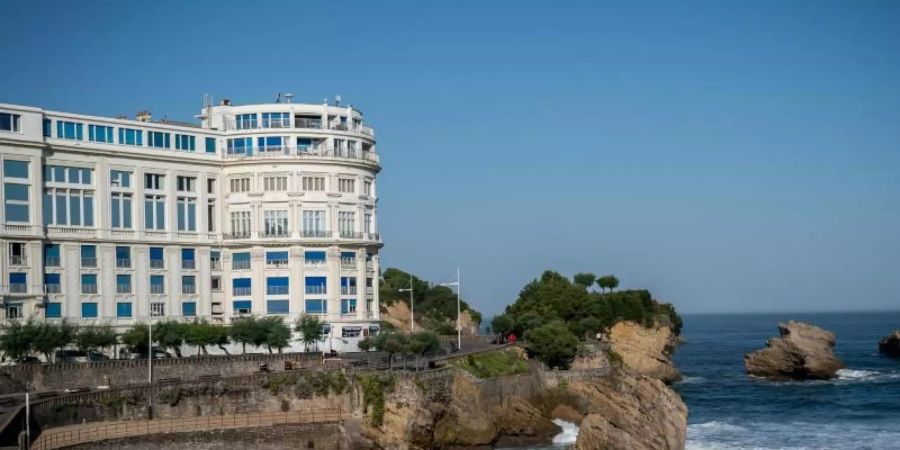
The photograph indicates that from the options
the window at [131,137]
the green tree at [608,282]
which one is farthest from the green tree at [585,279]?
the window at [131,137]

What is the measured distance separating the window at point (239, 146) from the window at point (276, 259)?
28.7ft

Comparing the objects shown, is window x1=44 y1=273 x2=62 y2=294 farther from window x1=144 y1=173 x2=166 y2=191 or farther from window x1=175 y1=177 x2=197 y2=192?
window x1=175 y1=177 x2=197 y2=192

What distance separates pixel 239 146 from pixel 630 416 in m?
39.6

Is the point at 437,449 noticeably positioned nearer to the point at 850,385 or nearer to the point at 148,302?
the point at 148,302

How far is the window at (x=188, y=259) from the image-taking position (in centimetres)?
Answer: 9712

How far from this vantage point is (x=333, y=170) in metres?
99.2

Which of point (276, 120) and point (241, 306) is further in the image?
point (276, 120)

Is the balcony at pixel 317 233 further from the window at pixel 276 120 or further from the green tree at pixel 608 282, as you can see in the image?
the green tree at pixel 608 282

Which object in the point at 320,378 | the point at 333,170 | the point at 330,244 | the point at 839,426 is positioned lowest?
the point at 839,426

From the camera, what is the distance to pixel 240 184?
99.4 metres

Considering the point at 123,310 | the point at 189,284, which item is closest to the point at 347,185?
the point at 189,284

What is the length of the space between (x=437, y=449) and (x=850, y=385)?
69.8 m

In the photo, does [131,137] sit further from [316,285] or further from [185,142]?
[316,285]

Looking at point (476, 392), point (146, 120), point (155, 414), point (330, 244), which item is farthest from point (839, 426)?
point (146, 120)
